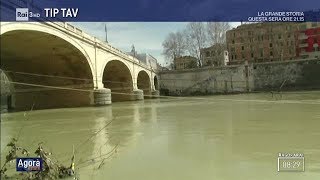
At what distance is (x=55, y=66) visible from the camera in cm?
2066

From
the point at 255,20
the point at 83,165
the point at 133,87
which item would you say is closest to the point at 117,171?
the point at 83,165

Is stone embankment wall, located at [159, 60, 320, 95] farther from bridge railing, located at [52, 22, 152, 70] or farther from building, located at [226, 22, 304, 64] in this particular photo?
bridge railing, located at [52, 22, 152, 70]

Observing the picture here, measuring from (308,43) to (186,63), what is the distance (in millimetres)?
12718

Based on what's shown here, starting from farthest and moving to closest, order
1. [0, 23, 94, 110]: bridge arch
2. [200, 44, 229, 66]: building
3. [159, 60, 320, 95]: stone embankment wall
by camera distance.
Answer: [200, 44, 229, 66]: building → [159, 60, 320, 95]: stone embankment wall → [0, 23, 94, 110]: bridge arch

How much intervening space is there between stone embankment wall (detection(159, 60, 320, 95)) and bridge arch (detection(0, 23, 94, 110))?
19771mm

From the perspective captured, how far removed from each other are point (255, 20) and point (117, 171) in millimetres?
1905

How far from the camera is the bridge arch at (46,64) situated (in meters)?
14.8

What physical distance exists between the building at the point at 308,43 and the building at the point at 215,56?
762cm

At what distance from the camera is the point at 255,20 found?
359 cm

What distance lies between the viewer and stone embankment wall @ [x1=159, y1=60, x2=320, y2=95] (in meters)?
39.6

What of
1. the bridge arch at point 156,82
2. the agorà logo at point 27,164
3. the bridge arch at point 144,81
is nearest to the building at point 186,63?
the bridge arch at point 156,82

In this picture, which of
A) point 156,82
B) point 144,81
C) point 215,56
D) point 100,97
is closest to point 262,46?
point 215,56

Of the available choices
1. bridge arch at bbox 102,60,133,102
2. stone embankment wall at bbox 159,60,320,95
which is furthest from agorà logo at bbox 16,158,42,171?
stone embankment wall at bbox 159,60,320,95

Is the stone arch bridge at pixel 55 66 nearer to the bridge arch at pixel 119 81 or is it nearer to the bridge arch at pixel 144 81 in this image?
the bridge arch at pixel 119 81
